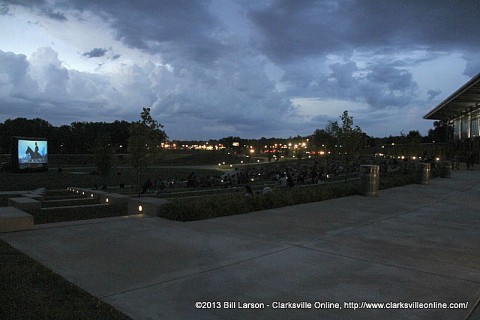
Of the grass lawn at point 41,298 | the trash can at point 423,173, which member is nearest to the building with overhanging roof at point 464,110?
the trash can at point 423,173

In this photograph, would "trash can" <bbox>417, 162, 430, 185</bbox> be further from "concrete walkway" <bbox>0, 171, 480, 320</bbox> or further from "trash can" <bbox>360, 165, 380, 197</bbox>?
"concrete walkway" <bbox>0, 171, 480, 320</bbox>

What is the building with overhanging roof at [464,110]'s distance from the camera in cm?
4306

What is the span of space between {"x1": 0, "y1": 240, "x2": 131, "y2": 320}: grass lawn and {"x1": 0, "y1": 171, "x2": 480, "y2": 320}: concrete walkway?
184mm

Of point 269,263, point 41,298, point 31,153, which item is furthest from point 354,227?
point 31,153

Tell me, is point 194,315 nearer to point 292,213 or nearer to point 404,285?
point 404,285

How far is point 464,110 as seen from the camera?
195ft

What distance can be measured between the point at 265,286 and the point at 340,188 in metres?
10.7

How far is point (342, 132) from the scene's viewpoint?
20984mm

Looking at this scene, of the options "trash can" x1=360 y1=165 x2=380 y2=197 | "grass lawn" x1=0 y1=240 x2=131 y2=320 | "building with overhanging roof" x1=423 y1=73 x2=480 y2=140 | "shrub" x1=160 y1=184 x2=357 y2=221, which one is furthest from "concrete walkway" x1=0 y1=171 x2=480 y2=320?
"building with overhanging roof" x1=423 y1=73 x2=480 y2=140

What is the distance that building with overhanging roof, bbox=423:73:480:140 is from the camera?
43.1 meters

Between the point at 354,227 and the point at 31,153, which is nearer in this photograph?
the point at 354,227

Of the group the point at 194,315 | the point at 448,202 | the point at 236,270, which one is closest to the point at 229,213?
the point at 236,270

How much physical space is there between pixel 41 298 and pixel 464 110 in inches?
2656

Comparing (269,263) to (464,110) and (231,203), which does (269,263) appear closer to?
(231,203)
